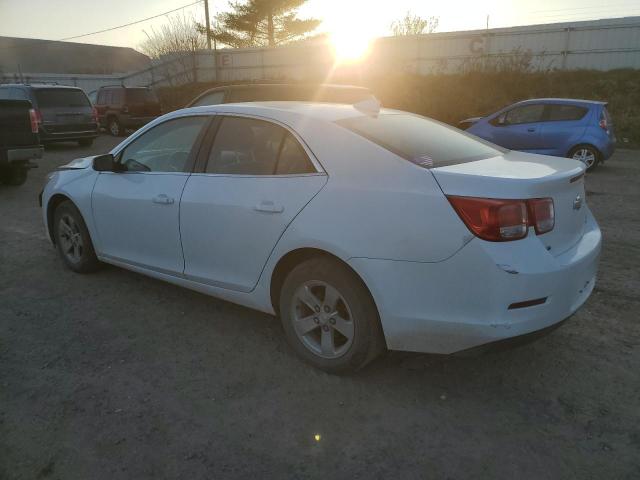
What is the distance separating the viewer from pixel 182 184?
366 cm

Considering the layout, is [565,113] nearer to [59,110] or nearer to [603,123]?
[603,123]

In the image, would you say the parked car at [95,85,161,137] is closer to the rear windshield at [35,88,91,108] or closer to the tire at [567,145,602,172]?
the rear windshield at [35,88,91,108]

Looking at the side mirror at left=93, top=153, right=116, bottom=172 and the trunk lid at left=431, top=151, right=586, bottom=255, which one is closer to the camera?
the trunk lid at left=431, top=151, right=586, bottom=255

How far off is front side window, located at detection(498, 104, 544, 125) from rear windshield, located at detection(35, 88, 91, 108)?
11.4m

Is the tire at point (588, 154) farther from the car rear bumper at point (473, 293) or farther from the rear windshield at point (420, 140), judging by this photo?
the car rear bumper at point (473, 293)

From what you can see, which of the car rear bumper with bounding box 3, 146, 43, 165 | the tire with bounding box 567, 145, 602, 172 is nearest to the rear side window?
the tire with bounding box 567, 145, 602, 172

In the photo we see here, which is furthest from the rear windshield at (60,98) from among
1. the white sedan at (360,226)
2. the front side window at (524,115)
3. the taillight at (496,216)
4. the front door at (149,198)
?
the taillight at (496,216)

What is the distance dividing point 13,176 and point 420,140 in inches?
355

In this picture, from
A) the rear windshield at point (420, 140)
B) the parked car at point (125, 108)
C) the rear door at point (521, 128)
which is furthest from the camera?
the parked car at point (125, 108)

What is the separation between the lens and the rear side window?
10586 millimetres

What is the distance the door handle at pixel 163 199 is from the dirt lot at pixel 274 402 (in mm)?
848

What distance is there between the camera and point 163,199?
147 inches

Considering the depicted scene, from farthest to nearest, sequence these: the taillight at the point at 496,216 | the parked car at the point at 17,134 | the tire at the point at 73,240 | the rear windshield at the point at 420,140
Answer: the parked car at the point at 17,134 < the tire at the point at 73,240 < the rear windshield at the point at 420,140 < the taillight at the point at 496,216

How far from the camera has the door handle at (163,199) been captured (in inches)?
145
